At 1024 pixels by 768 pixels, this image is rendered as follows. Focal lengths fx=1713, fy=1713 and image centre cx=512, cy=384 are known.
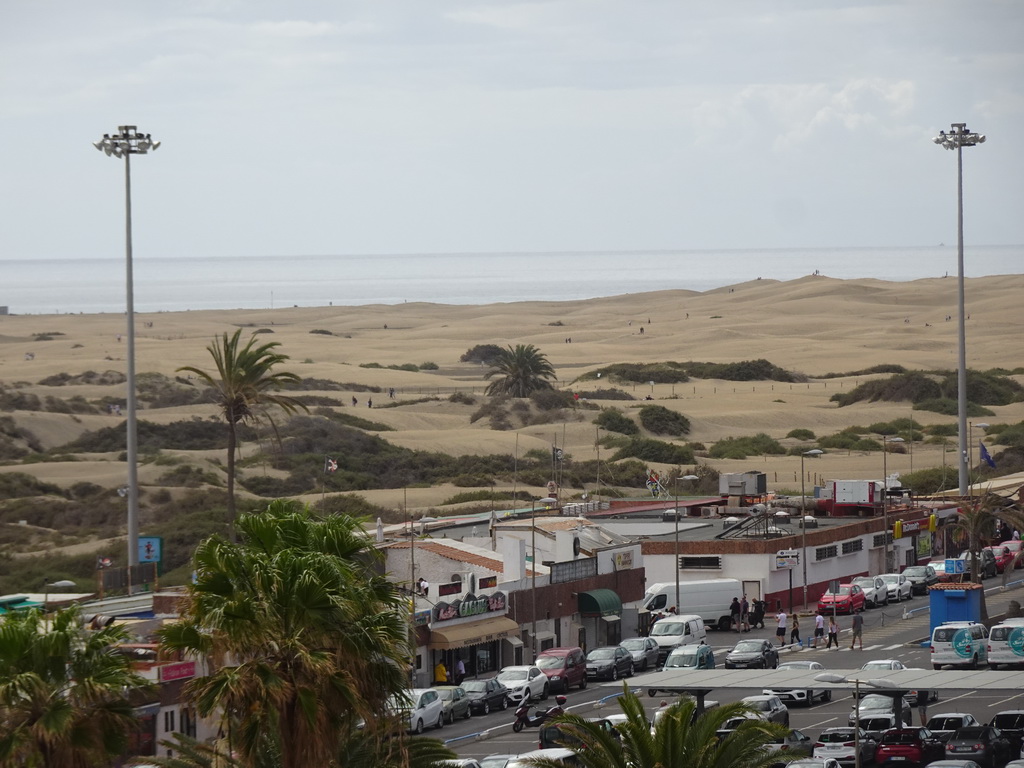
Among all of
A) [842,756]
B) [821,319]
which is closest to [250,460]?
[842,756]

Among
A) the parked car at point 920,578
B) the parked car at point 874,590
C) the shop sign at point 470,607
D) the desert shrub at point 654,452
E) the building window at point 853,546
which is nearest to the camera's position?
the shop sign at point 470,607

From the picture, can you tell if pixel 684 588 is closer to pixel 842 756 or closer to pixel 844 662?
pixel 844 662

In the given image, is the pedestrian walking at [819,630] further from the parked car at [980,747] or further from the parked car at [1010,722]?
the parked car at [980,747]

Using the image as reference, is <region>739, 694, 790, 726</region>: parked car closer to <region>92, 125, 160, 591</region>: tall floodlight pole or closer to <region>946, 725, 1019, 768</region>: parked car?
<region>946, 725, 1019, 768</region>: parked car

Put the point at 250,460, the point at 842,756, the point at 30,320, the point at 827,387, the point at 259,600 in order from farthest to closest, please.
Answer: the point at 30,320, the point at 827,387, the point at 250,460, the point at 842,756, the point at 259,600

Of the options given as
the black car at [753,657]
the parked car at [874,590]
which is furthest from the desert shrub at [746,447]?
the black car at [753,657]

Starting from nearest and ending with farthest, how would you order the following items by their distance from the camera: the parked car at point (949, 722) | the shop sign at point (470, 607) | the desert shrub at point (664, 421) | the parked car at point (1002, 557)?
the parked car at point (949, 722)
the shop sign at point (470, 607)
the parked car at point (1002, 557)
the desert shrub at point (664, 421)

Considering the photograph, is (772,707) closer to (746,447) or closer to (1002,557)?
(1002,557)
